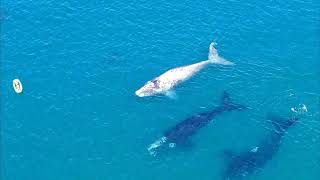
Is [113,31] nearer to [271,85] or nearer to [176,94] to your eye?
[176,94]

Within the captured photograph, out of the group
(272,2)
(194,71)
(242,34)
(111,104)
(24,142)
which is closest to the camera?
(24,142)

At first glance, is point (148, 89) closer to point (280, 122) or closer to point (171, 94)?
point (171, 94)

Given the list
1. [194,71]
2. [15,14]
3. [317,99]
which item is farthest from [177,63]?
[15,14]

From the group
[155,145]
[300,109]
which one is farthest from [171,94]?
[300,109]

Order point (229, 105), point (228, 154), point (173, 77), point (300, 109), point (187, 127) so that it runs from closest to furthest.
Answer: point (228, 154), point (187, 127), point (300, 109), point (229, 105), point (173, 77)

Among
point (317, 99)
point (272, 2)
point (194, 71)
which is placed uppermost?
point (272, 2)

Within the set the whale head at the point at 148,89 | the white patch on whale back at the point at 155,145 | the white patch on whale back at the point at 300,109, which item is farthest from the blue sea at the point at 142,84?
the whale head at the point at 148,89
